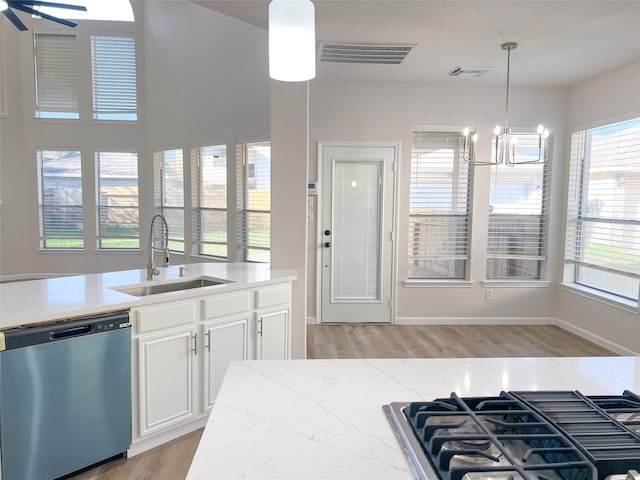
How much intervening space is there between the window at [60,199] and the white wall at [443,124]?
511 centimetres

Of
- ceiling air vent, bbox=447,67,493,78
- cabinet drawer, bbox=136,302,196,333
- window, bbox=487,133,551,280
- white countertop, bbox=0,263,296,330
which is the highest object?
ceiling air vent, bbox=447,67,493,78

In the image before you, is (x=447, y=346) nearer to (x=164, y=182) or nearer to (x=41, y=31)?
(x=164, y=182)

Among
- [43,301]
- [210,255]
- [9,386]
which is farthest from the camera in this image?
[210,255]

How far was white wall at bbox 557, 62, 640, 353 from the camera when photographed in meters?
4.19

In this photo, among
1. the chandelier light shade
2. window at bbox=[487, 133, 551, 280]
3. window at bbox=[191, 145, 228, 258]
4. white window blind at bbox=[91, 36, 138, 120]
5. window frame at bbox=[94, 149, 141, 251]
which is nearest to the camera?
the chandelier light shade

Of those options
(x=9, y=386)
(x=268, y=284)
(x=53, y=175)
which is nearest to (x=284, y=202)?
(x=268, y=284)

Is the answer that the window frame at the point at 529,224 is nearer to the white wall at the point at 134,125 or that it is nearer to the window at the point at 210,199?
the white wall at the point at 134,125

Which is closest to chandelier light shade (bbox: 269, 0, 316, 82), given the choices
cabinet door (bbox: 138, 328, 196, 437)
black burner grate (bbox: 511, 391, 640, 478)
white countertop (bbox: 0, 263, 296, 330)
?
black burner grate (bbox: 511, 391, 640, 478)

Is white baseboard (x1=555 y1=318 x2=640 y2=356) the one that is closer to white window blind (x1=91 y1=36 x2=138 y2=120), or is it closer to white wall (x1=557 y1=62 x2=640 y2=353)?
white wall (x1=557 y1=62 x2=640 y2=353)

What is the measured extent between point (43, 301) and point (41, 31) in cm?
744

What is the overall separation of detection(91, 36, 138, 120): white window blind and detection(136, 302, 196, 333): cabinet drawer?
6.26 metres

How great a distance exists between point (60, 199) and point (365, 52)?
6.54m

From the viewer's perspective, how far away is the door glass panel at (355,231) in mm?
5152

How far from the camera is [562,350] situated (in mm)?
4453
